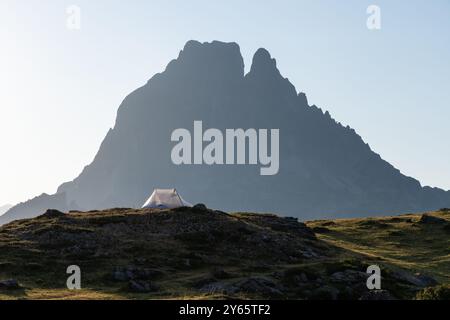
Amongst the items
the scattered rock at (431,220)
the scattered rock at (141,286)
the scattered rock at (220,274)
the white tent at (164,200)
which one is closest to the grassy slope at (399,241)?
the scattered rock at (431,220)

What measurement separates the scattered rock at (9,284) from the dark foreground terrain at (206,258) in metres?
0.07

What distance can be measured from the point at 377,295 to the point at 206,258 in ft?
60.1

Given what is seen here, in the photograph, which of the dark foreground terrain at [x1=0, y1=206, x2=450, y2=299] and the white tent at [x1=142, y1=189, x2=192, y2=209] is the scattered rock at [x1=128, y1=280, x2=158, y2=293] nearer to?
the dark foreground terrain at [x1=0, y1=206, x2=450, y2=299]

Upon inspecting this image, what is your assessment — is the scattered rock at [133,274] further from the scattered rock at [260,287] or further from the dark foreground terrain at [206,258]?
the scattered rock at [260,287]

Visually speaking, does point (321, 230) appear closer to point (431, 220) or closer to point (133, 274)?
point (431, 220)

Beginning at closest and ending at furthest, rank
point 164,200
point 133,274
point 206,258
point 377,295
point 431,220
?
point 377,295
point 133,274
point 206,258
point 164,200
point 431,220

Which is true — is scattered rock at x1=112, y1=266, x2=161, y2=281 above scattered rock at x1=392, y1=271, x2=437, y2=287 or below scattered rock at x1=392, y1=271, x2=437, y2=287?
above

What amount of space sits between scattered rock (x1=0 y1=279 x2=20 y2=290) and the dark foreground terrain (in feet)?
0.24

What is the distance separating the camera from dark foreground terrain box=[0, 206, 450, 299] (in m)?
44.1

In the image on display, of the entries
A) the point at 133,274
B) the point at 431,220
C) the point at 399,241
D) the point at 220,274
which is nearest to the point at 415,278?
the point at 220,274

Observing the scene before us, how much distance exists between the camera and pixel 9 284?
43906mm

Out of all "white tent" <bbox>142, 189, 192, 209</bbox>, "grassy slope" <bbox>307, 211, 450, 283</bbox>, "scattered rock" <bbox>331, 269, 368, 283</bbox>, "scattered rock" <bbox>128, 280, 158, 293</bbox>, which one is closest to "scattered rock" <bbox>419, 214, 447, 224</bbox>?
"grassy slope" <bbox>307, 211, 450, 283</bbox>

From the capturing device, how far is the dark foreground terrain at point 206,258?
4406 centimetres

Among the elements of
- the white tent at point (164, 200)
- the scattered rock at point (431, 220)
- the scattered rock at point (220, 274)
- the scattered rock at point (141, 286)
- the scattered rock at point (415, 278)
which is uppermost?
the white tent at point (164, 200)
